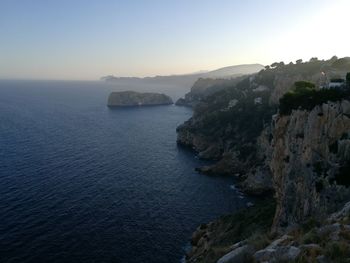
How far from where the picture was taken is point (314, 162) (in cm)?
3538

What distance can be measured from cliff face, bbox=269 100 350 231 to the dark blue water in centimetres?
2017

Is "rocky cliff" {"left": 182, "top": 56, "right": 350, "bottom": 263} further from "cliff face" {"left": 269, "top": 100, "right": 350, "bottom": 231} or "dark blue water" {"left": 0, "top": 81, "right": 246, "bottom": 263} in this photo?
"dark blue water" {"left": 0, "top": 81, "right": 246, "bottom": 263}

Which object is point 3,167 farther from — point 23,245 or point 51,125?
point 51,125

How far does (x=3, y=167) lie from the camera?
83.9 meters

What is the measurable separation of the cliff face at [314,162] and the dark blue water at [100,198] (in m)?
20.2

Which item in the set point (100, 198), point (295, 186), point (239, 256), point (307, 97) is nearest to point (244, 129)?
point (100, 198)

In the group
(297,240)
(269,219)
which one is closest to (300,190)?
(269,219)

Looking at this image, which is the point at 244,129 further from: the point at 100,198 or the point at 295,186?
the point at 295,186

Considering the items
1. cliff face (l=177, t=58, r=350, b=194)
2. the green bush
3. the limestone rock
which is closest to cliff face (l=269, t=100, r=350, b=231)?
the green bush

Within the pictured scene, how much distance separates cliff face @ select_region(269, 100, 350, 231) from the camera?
106 ft

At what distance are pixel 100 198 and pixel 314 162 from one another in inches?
1745

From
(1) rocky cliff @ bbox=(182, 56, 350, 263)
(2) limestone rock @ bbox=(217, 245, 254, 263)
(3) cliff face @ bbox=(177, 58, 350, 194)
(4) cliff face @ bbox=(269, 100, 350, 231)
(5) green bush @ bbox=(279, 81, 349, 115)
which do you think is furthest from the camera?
(3) cliff face @ bbox=(177, 58, 350, 194)

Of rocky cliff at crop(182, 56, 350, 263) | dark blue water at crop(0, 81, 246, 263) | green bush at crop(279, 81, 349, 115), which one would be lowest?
dark blue water at crop(0, 81, 246, 263)

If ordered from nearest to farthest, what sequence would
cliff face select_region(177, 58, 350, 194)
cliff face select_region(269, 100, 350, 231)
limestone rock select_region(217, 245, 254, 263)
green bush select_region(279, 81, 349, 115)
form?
limestone rock select_region(217, 245, 254, 263) → cliff face select_region(269, 100, 350, 231) → green bush select_region(279, 81, 349, 115) → cliff face select_region(177, 58, 350, 194)
